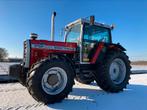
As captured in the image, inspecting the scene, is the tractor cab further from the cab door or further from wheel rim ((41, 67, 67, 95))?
wheel rim ((41, 67, 67, 95))

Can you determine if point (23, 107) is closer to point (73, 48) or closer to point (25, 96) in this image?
point (25, 96)

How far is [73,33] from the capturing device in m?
7.20

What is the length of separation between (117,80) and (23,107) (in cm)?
378

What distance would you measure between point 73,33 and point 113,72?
1.99 m

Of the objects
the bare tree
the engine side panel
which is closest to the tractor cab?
the engine side panel

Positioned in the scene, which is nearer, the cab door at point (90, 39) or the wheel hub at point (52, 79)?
the wheel hub at point (52, 79)

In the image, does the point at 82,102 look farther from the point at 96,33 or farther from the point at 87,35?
the point at 96,33

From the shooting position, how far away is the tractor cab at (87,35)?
6.55 m

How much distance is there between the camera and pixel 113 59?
22.3 ft

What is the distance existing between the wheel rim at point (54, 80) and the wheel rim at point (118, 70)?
236 centimetres

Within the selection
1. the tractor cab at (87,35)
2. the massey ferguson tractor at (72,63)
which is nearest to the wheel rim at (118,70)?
the massey ferguson tractor at (72,63)

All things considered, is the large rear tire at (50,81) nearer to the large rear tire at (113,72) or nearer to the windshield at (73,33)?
the large rear tire at (113,72)

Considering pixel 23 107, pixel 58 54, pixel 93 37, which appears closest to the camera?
pixel 23 107

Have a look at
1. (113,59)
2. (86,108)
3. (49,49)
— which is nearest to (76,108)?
(86,108)
